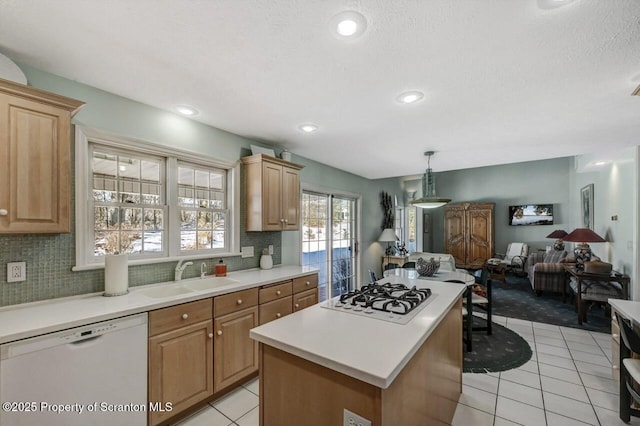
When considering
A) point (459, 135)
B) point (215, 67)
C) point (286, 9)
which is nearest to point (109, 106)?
point (215, 67)

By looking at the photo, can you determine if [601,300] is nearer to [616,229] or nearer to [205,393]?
[616,229]

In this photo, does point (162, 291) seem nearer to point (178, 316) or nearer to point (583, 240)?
point (178, 316)

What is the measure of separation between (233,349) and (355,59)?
2.41 meters

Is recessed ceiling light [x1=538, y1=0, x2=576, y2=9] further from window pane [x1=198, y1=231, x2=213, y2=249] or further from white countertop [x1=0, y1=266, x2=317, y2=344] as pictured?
window pane [x1=198, y1=231, x2=213, y2=249]

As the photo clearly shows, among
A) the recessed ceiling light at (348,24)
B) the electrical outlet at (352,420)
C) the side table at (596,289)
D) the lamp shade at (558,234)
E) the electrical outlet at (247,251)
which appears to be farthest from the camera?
the lamp shade at (558,234)

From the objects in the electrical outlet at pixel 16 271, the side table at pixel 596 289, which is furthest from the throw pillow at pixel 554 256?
the electrical outlet at pixel 16 271

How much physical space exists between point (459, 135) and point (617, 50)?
154cm

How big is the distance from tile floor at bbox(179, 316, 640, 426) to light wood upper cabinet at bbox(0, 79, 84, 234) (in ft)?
5.68

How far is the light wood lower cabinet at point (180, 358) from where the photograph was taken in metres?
1.89

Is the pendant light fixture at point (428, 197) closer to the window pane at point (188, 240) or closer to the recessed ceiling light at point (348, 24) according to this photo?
the recessed ceiling light at point (348, 24)

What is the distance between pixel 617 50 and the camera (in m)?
1.61

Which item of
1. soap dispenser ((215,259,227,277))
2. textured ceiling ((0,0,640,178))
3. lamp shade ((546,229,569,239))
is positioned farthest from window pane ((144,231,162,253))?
lamp shade ((546,229,569,239))

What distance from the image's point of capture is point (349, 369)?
3.38ft

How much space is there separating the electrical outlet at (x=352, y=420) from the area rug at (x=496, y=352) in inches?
90.6
